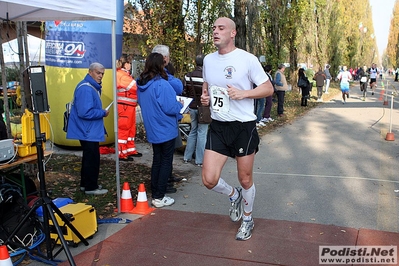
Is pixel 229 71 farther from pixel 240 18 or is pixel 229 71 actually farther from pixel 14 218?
pixel 240 18

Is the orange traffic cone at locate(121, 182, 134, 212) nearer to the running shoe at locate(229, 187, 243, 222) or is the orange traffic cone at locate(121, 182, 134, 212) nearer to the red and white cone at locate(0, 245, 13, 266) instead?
the running shoe at locate(229, 187, 243, 222)

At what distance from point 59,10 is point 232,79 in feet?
5.82

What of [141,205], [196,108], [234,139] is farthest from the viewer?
[196,108]

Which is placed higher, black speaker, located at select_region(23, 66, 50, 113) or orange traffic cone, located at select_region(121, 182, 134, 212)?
black speaker, located at select_region(23, 66, 50, 113)

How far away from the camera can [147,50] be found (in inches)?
406

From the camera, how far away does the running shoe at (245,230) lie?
15.0ft

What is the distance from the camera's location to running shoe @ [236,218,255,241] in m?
4.56

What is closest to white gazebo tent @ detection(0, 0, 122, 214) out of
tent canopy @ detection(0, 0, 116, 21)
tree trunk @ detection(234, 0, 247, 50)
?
tent canopy @ detection(0, 0, 116, 21)

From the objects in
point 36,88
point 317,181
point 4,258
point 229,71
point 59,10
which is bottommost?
point 317,181

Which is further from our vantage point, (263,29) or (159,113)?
(263,29)

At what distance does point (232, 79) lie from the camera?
434 centimetres

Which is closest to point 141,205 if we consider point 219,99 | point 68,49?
point 219,99

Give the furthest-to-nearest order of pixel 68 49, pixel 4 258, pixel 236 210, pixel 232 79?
1. pixel 68 49
2. pixel 236 210
3. pixel 232 79
4. pixel 4 258

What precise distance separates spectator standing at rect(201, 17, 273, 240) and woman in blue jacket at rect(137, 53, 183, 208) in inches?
43.2
